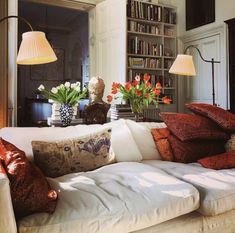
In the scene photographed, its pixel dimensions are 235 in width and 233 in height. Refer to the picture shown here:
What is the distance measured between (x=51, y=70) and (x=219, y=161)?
276 inches

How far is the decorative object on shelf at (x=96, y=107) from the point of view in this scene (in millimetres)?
2736

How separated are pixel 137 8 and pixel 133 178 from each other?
4.29 m

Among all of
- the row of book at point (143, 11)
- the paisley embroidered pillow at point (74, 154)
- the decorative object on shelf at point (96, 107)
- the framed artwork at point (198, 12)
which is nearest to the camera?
the paisley embroidered pillow at point (74, 154)

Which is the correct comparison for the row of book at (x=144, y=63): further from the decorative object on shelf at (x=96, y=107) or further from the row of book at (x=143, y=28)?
the decorative object on shelf at (x=96, y=107)

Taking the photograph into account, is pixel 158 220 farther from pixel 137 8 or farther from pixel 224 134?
pixel 137 8

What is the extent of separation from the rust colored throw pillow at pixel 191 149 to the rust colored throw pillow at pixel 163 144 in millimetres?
32

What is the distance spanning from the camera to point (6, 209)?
1.04 m

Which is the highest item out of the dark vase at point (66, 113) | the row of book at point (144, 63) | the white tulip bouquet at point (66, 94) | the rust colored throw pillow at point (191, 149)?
the row of book at point (144, 63)

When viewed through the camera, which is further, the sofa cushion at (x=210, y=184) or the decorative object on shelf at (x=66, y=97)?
the decorative object on shelf at (x=66, y=97)

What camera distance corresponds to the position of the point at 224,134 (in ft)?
7.68

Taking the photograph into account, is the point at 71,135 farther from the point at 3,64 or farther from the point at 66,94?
the point at 3,64

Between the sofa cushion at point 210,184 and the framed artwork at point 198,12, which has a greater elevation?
the framed artwork at point 198,12

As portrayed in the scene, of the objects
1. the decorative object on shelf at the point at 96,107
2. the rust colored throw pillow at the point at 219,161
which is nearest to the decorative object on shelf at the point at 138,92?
the decorative object on shelf at the point at 96,107

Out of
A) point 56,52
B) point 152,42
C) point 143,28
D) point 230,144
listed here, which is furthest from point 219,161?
point 56,52
